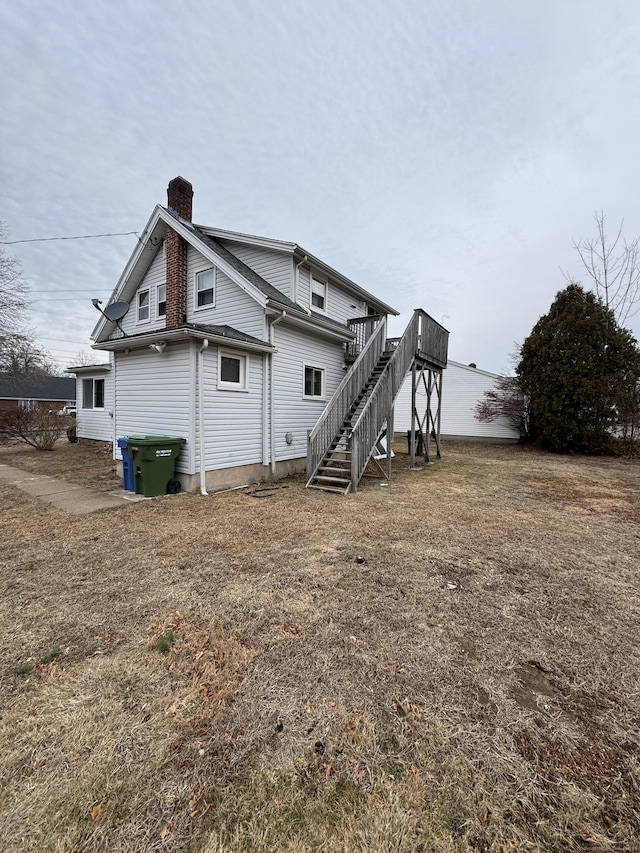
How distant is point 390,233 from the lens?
52.5ft

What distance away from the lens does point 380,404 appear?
8.75 metres

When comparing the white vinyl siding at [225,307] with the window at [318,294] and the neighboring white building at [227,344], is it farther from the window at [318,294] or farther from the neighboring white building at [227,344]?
the window at [318,294]

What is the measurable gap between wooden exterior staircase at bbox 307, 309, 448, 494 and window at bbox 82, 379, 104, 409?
38.7 feet

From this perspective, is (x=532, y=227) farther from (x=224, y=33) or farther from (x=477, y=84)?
(x=224, y=33)

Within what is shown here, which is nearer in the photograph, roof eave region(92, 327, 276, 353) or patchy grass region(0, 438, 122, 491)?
roof eave region(92, 327, 276, 353)

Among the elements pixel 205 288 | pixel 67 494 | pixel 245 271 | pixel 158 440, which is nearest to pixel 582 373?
pixel 245 271

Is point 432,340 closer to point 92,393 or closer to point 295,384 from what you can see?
point 295,384

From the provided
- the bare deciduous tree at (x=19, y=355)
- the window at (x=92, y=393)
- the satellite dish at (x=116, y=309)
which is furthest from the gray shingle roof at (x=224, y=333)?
the bare deciduous tree at (x=19, y=355)

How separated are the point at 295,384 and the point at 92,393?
1137cm

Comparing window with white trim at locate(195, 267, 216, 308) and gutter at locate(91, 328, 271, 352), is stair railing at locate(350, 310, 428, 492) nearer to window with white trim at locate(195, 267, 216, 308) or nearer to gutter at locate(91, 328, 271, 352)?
gutter at locate(91, 328, 271, 352)

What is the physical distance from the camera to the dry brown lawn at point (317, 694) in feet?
5.11

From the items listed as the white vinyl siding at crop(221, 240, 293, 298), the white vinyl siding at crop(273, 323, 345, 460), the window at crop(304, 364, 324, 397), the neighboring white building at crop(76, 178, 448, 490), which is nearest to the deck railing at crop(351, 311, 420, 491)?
the neighboring white building at crop(76, 178, 448, 490)

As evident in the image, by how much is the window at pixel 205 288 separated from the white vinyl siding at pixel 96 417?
6884mm

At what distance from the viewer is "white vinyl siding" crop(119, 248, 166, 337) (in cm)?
1115
